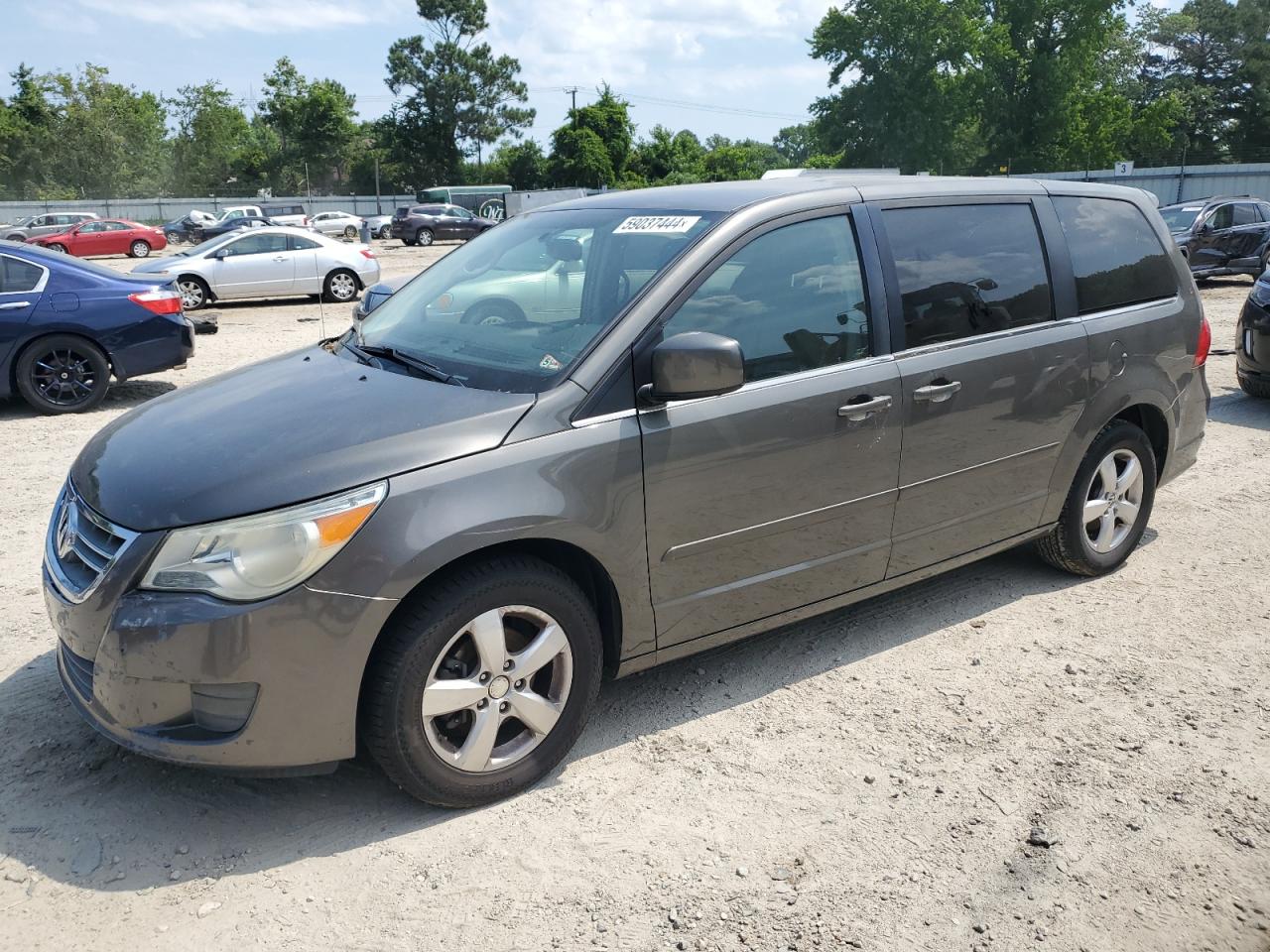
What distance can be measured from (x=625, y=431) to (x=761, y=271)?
84 centimetres

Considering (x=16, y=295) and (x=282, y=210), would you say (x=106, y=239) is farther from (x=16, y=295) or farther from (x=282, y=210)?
(x=16, y=295)

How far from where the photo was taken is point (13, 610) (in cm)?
467

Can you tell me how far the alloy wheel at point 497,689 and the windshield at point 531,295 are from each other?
0.75 m

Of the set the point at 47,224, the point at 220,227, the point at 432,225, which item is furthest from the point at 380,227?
the point at 47,224

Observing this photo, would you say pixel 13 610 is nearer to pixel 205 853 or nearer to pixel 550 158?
pixel 205 853

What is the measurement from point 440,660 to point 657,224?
69.7 inches

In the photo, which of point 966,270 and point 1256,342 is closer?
point 966,270

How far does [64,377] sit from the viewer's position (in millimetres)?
9062

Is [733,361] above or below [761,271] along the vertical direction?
below

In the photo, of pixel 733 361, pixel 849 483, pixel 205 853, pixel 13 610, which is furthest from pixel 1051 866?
pixel 13 610

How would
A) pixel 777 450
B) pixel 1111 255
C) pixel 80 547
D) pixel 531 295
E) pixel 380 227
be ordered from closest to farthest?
pixel 80 547 → pixel 777 450 → pixel 531 295 → pixel 1111 255 → pixel 380 227

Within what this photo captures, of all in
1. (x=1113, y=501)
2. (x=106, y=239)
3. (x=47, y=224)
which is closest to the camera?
(x=1113, y=501)

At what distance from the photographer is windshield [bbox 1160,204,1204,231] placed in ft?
64.3

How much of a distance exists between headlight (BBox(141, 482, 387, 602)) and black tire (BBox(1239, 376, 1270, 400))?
8618 mm
